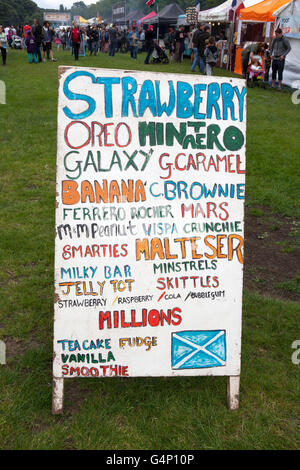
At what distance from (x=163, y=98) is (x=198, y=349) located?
63.0 inches

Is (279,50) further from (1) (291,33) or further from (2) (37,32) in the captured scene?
(2) (37,32)

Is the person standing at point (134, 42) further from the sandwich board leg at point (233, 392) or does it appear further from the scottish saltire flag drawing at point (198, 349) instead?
the sandwich board leg at point (233, 392)

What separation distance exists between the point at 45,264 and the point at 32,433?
2206 mm

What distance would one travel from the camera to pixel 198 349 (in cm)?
299

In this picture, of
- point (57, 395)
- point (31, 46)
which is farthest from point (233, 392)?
point (31, 46)

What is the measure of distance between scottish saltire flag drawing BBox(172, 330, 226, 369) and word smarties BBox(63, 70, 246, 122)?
4.56 ft

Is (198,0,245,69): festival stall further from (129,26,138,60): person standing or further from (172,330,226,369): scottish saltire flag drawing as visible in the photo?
(172,330,226,369): scottish saltire flag drawing

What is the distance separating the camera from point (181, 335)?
2990 mm

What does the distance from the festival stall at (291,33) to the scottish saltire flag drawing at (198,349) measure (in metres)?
14.9

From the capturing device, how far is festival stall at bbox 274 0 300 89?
52.0ft

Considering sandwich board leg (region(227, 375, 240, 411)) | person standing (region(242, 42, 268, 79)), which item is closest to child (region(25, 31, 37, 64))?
person standing (region(242, 42, 268, 79))
